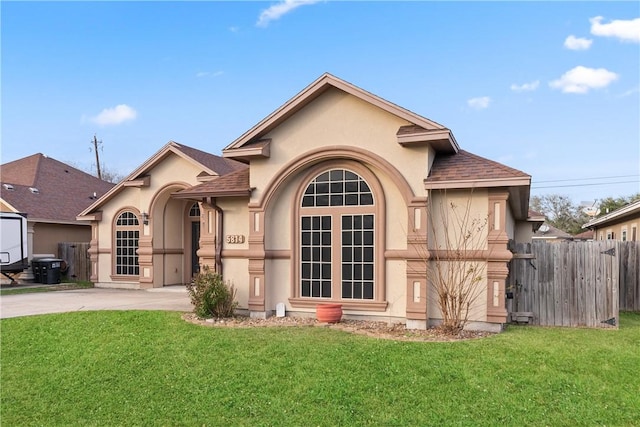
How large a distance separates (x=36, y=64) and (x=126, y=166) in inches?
1712

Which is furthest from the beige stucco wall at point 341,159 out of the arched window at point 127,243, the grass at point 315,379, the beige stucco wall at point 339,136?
the arched window at point 127,243

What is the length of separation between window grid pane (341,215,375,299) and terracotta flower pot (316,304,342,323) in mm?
527

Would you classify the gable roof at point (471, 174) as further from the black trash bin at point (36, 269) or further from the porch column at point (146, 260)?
the black trash bin at point (36, 269)

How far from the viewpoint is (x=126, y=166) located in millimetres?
56906

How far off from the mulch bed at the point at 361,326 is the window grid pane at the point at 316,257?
2.22 feet

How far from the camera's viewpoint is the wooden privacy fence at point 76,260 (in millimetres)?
19438

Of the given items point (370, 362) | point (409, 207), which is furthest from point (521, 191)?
point (370, 362)

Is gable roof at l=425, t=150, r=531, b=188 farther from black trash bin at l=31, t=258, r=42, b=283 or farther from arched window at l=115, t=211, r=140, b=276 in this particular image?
black trash bin at l=31, t=258, r=42, b=283

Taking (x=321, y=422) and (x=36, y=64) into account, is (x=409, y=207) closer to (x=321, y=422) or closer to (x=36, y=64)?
(x=321, y=422)

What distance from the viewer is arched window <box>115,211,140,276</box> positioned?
17.0 metres

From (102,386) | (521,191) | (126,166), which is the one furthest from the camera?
(126,166)

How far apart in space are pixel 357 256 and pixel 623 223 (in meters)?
14.2

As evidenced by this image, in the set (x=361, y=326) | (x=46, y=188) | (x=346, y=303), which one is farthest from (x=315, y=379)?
(x=46, y=188)

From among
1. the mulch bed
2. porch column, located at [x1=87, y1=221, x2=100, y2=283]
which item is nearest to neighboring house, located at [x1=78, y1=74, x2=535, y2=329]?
the mulch bed
